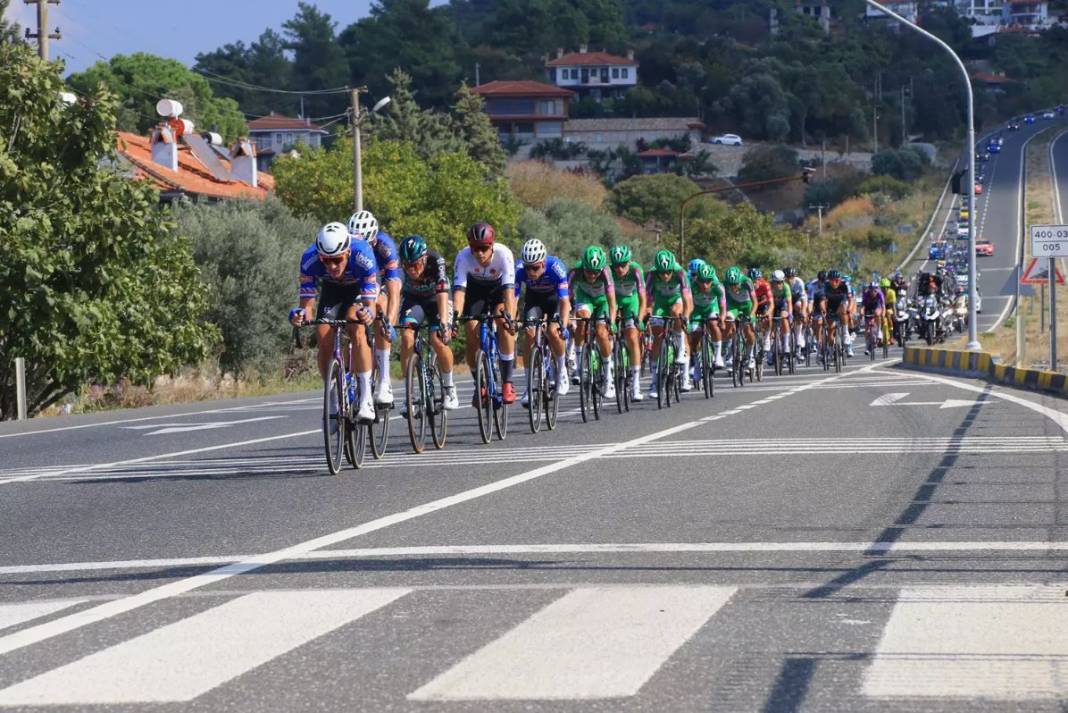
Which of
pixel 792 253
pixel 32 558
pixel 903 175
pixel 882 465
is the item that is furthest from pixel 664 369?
pixel 903 175

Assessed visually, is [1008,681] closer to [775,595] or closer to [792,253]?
[775,595]

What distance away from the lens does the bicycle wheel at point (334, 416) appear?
42.5 feet

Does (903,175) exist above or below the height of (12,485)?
above

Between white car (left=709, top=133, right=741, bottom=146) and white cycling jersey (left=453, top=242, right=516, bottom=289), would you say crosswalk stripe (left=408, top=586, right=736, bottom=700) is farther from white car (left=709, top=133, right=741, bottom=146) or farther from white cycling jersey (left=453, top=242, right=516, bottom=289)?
white car (left=709, top=133, right=741, bottom=146)

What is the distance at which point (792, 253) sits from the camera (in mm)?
101188

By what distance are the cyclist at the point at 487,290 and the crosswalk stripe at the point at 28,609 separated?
8311 millimetres

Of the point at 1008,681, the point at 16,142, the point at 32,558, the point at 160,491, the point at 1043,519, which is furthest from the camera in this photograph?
the point at 16,142

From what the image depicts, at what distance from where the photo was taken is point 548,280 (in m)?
17.9

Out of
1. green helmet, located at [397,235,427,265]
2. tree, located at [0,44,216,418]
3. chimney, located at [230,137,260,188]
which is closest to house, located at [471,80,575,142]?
chimney, located at [230,137,260,188]

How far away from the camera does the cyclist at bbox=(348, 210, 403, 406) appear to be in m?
13.6

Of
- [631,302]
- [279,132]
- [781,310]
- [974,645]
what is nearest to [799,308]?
[781,310]

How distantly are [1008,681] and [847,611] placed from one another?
1.34 metres

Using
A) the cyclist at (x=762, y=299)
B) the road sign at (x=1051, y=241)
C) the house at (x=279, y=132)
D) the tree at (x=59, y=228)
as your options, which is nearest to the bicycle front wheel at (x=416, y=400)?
the tree at (x=59, y=228)

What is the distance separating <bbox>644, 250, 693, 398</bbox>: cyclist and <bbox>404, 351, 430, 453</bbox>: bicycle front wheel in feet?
23.4
